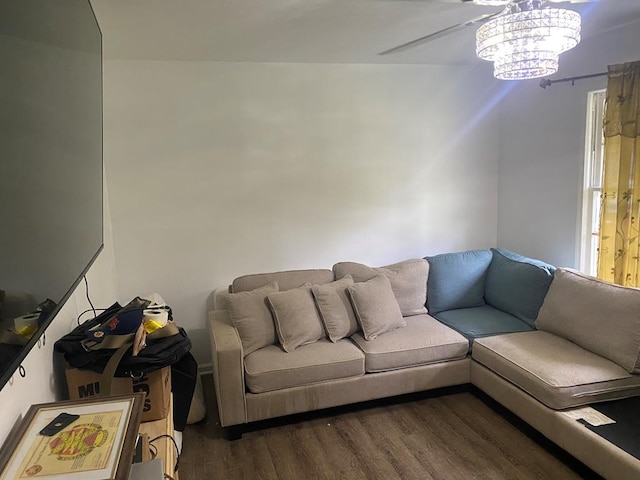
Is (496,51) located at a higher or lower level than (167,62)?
lower

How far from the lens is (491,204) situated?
4.55m

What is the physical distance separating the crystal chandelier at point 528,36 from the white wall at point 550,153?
5.29ft

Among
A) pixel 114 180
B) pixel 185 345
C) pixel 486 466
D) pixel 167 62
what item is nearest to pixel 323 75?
pixel 167 62

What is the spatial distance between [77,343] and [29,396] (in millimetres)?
342

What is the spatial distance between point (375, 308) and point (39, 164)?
103 inches

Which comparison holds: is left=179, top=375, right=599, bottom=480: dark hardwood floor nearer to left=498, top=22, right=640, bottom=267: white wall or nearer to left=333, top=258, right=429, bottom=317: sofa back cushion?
left=333, top=258, right=429, bottom=317: sofa back cushion

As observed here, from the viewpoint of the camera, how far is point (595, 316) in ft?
9.53

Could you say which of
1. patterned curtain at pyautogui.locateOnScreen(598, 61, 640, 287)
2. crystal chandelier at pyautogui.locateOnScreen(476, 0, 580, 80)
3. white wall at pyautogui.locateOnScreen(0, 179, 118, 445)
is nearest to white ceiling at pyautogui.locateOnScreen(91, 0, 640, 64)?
patterned curtain at pyautogui.locateOnScreen(598, 61, 640, 287)

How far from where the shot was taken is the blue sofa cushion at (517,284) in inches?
136

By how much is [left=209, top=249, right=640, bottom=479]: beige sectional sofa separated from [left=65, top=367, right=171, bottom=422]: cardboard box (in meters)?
0.87

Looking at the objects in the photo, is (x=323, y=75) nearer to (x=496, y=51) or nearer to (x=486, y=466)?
(x=496, y=51)

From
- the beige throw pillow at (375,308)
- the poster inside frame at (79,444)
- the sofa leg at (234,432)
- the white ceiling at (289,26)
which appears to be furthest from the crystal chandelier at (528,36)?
the sofa leg at (234,432)


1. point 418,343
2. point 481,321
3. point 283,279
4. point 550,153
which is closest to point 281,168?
point 283,279

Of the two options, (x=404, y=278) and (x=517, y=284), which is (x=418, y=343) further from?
(x=517, y=284)
